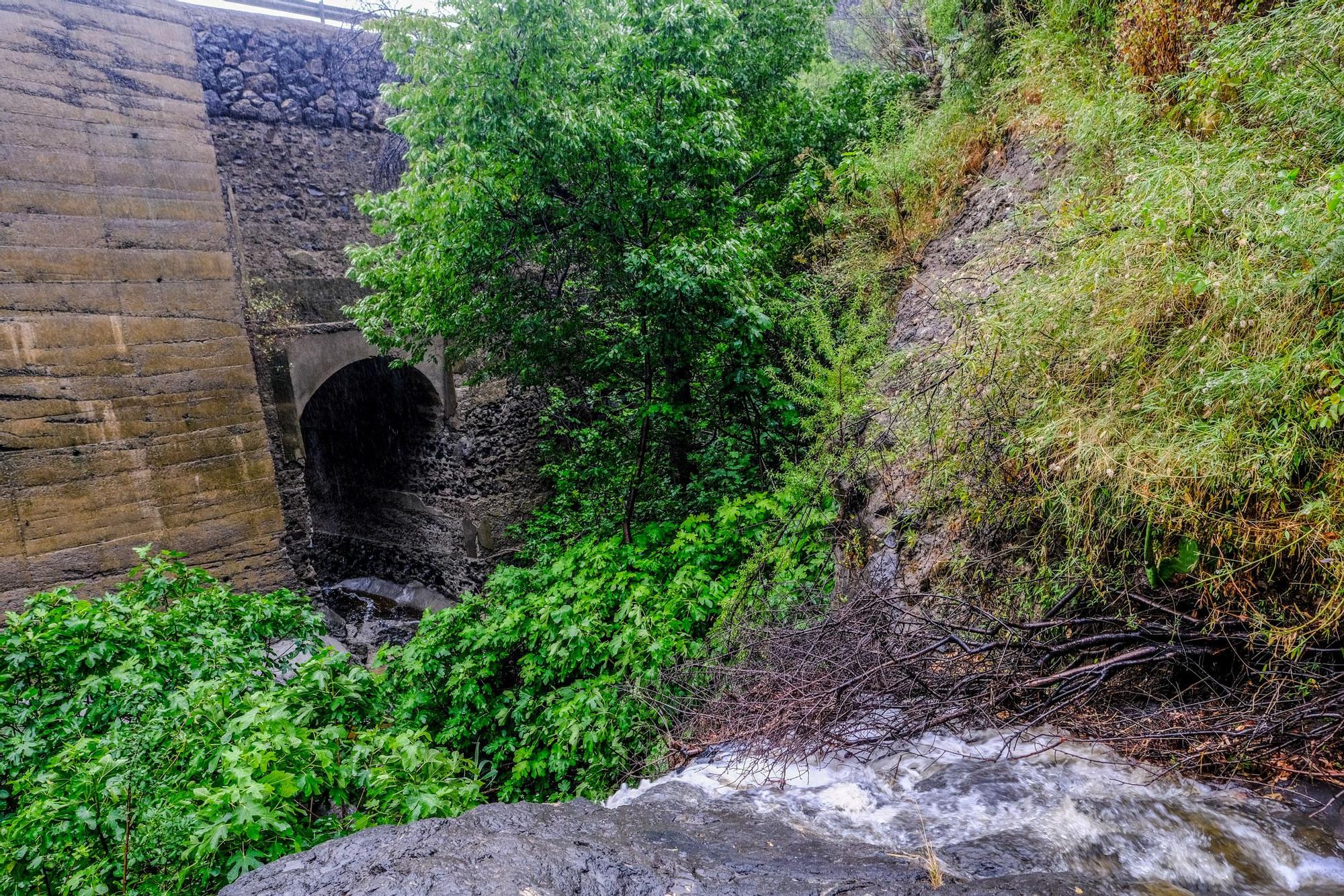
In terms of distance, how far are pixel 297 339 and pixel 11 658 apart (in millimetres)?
5172

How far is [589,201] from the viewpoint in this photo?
4.97m

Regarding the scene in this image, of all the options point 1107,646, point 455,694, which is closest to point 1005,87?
point 1107,646

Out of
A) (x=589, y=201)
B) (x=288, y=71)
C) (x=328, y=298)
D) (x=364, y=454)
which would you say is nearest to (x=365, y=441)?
(x=364, y=454)

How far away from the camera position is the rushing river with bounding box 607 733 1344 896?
1.80 m

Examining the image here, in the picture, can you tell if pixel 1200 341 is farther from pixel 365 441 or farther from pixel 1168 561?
pixel 365 441

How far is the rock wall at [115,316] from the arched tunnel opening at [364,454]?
2.85 m

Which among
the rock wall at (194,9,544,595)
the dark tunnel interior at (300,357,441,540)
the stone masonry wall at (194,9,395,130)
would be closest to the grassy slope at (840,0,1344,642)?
the rock wall at (194,9,544,595)

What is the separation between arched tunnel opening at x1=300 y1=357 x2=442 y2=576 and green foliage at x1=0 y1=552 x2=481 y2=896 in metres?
5.14

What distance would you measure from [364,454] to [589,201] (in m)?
6.54

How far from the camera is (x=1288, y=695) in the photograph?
202 centimetres

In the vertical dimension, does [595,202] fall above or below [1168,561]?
A: above

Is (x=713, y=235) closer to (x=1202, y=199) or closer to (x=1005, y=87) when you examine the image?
(x=1005, y=87)

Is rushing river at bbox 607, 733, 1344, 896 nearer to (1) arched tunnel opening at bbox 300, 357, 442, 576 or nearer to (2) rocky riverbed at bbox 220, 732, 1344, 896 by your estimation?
(2) rocky riverbed at bbox 220, 732, 1344, 896

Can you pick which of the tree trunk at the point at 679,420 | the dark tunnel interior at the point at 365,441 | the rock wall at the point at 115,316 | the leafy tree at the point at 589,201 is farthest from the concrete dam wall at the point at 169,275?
the tree trunk at the point at 679,420
